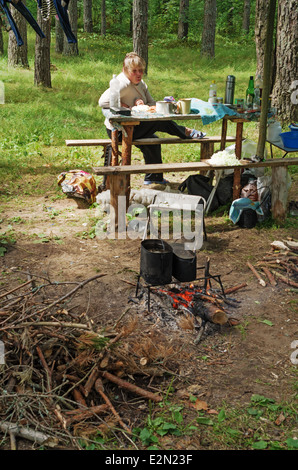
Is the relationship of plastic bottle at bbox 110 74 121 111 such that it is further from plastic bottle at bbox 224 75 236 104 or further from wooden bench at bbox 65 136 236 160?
plastic bottle at bbox 224 75 236 104

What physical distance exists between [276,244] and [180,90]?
9.29m

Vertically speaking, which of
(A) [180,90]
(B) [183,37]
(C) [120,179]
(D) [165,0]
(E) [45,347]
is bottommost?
(E) [45,347]

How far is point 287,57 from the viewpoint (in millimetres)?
8555

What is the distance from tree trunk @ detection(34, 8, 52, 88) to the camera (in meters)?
11.4

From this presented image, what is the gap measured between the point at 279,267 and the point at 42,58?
9.25 metres

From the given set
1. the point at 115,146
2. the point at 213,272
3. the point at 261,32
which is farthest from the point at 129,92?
the point at 261,32

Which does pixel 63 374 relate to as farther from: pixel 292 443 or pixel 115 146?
pixel 115 146

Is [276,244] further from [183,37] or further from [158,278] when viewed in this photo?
[183,37]

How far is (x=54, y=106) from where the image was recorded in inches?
440

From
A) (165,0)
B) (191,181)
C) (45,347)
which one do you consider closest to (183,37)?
(165,0)

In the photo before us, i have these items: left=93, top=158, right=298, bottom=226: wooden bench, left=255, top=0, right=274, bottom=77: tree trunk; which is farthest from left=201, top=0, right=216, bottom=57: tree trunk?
left=93, top=158, right=298, bottom=226: wooden bench

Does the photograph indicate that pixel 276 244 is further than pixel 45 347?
Yes

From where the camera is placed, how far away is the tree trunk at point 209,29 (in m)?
18.2
